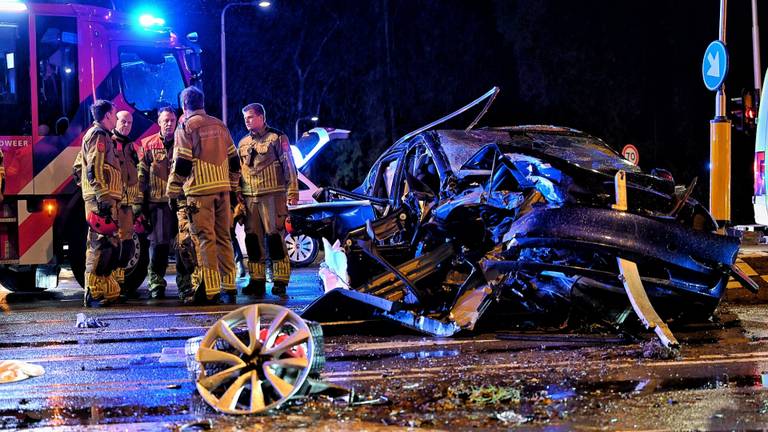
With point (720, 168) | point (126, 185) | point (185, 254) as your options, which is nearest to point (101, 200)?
point (126, 185)

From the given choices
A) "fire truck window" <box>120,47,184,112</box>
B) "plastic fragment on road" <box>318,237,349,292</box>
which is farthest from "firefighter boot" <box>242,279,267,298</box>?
"fire truck window" <box>120,47,184,112</box>

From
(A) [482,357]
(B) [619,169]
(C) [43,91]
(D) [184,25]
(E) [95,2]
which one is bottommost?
(A) [482,357]

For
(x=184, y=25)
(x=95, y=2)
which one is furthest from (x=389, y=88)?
(x=95, y=2)

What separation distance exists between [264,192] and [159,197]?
1.15 m

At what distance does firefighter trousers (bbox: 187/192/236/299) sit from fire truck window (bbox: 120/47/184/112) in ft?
8.61

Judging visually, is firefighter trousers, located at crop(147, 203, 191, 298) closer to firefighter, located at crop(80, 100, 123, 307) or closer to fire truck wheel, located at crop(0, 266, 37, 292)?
firefighter, located at crop(80, 100, 123, 307)

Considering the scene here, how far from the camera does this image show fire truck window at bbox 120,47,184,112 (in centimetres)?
1159

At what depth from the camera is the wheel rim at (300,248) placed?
14.8 m

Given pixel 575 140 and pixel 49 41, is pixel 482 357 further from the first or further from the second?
pixel 49 41

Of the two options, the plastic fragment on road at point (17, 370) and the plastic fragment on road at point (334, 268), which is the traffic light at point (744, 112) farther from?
the plastic fragment on road at point (17, 370)

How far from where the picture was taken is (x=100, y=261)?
980 cm

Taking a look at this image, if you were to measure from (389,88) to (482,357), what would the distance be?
28.9 metres

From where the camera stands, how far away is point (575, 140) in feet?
28.4

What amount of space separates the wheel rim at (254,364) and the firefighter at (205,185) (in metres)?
4.29
